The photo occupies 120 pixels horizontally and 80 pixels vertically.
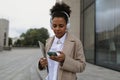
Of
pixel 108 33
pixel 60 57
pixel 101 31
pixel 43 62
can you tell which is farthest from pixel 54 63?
pixel 101 31

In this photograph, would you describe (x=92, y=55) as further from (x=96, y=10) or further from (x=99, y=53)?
(x=96, y=10)

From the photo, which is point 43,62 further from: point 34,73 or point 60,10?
point 34,73

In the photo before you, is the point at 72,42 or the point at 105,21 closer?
the point at 72,42

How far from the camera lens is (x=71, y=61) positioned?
7.02ft

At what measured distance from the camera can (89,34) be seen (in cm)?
2016

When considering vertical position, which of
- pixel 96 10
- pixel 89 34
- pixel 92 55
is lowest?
pixel 92 55

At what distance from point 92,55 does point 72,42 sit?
16.7 m

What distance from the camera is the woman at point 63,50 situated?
7.09 ft

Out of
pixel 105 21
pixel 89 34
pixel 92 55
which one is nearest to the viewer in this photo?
pixel 105 21

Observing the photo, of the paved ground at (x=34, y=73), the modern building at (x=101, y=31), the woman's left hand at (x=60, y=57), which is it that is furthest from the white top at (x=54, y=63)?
the modern building at (x=101, y=31)

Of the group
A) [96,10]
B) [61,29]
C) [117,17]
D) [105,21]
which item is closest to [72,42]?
[61,29]

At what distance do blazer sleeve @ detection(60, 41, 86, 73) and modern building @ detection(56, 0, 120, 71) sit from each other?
38.1 feet

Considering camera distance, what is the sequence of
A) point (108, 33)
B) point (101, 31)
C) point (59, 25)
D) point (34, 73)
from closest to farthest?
point (59, 25), point (34, 73), point (108, 33), point (101, 31)

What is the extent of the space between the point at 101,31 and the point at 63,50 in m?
14.8
